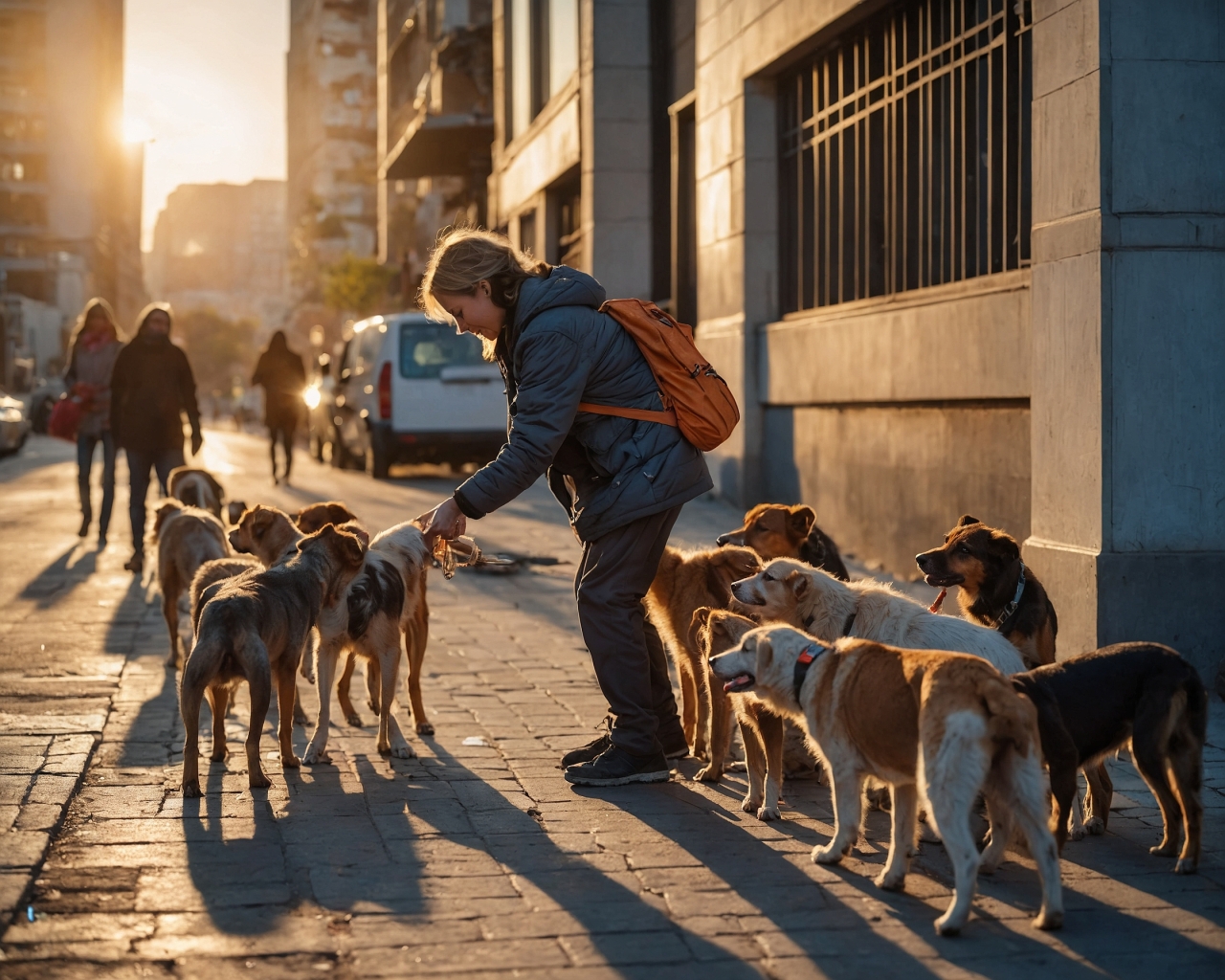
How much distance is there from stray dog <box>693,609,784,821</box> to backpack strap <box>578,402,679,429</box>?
75 cm

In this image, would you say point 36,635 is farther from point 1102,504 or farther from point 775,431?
point 775,431

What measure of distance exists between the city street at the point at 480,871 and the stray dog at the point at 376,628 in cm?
14

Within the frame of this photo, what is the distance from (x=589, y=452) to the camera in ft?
19.3

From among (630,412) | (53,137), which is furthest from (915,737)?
(53,137)

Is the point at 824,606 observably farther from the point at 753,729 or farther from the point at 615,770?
the point at 615,770

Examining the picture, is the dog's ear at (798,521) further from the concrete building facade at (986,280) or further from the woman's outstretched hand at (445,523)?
the woman's outstretched hand at (445,523)

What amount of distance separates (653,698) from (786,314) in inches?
343

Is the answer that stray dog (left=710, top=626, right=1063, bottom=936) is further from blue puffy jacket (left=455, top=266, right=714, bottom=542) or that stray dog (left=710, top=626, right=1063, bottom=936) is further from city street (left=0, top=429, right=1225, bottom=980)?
blue puffy jacket (left=455, top=266, right=714, bottom=542)

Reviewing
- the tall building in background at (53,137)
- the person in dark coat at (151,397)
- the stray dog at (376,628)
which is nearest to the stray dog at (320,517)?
the stray dog at (376,628)

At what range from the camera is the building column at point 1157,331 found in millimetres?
7453

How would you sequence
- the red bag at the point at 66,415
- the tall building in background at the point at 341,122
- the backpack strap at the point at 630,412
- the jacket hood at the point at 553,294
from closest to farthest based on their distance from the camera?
the jacket hood at the point at 553,294 < the backpack strap at the point at 630,412 < the red bag at the point at 66,415 < the tall building in background at the point at 341,122

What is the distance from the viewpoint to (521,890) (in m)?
4.55

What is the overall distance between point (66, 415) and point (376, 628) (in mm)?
8079

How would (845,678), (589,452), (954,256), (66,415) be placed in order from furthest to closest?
(66,415) < (954,256) < (589,452) < (845,678)
